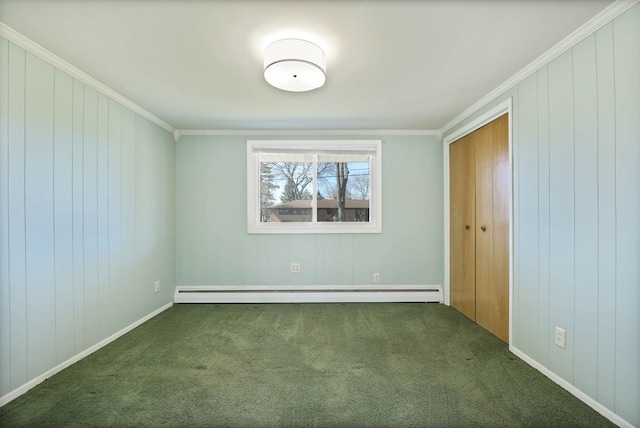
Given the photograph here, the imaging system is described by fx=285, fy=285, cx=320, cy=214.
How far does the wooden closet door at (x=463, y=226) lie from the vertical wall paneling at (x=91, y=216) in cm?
355

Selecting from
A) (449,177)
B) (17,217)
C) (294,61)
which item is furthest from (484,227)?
(17,217)

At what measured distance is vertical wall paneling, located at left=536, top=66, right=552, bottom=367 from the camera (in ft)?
6.46

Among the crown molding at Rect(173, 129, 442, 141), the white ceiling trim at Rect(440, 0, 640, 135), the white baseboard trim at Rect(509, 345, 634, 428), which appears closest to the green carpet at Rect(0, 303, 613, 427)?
the white baseboard trim at Rect(509, 345, 634, 428)

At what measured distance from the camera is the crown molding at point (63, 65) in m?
1.69

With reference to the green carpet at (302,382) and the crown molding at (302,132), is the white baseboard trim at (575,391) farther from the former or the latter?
the crown molding at (302,132)

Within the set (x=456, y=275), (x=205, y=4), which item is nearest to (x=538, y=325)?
(x=456, y=275)

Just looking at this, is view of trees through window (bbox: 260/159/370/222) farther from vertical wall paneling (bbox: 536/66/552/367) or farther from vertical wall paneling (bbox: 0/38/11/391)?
vertical wall paneling (bbox: 0/38/11/391)

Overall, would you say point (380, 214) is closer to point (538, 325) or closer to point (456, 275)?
point (456, 275)

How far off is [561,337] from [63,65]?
153 inches

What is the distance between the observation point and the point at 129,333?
107 inches

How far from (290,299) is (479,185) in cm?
256

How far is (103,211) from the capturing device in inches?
97.3

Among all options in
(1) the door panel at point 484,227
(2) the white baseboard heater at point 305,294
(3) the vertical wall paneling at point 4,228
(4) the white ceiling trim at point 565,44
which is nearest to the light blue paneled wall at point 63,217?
(3) the vertical wall paneling at point 4,228

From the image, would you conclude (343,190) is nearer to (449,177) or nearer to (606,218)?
(449,177)
